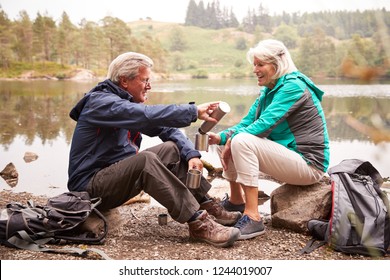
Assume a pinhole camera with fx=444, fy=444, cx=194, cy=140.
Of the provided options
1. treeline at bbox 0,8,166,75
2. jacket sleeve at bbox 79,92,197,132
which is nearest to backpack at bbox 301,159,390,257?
jacket sleeve at bbox 79,92,197,132

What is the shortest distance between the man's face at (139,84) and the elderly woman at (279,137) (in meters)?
0.66

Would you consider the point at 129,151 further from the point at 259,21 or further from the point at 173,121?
the point at 259,21

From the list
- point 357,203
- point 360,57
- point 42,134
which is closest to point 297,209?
point 357,203

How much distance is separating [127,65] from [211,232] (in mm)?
1175

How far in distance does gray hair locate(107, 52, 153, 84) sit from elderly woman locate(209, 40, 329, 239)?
76 cm

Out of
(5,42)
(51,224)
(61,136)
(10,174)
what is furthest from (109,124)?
(5,42)

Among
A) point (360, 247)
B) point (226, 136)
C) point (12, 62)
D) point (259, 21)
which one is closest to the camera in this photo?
point (360, 247)

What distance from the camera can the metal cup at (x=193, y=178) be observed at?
2.80 metres

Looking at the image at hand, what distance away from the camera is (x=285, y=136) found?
119 inches

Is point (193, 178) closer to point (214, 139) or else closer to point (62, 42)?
point (214, 139)

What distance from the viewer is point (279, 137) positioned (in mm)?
3035

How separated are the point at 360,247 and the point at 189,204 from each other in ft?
3.32

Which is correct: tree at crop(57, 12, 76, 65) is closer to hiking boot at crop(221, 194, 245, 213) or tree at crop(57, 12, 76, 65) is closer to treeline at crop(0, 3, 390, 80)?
treeline at crop(0, 3, 390, 80)

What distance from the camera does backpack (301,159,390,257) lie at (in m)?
2.49
